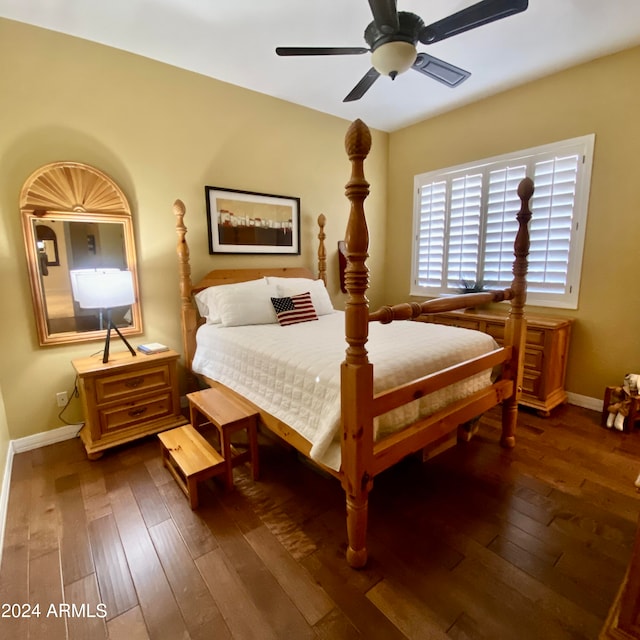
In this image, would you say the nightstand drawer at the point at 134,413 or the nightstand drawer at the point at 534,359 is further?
the nightstand drawer at the point at 534,359

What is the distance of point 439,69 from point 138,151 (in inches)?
87.9

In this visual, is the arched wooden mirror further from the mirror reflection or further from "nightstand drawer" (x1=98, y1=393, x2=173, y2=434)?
"nightstand drawer" (x1=98, y1=393, x2=173, y2=434)

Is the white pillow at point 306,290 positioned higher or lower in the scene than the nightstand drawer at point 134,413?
higher

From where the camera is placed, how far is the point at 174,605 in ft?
4.27

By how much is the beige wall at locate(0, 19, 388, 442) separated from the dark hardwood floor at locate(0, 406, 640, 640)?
0.79 m

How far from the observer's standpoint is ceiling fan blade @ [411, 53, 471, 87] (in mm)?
2027

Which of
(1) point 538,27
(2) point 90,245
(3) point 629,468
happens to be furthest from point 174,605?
(1) point 538,27

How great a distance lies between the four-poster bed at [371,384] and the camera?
1.31 meters

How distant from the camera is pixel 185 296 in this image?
2.89 meters

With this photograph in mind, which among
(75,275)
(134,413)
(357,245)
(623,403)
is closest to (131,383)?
(134,413)

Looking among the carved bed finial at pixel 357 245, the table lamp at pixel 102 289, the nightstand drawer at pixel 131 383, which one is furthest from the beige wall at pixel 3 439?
the carved bed finial at pixel 357 245

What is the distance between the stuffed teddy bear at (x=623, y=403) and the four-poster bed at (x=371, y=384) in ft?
3.03

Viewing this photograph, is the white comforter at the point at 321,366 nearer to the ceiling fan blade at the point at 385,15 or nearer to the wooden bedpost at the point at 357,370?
the wooden bedpost at the point at 357,370

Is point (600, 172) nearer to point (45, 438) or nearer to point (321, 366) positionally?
point (321, 366)
